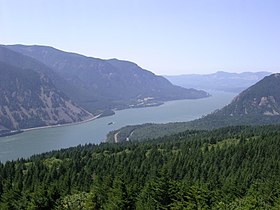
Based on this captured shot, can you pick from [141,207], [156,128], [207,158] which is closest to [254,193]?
[141,207]

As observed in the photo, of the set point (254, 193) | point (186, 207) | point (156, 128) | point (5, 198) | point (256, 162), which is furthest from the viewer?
point (156, 128)

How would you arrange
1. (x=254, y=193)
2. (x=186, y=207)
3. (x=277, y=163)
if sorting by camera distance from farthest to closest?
1. (x=277, y=163)
2. (x=254, y=193)
3. (x=186, y=207)

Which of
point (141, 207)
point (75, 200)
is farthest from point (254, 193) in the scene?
point (75, 200)

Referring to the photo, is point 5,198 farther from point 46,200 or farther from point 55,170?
point 55,170

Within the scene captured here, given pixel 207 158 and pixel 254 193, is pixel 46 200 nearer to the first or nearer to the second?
pixel 254 193

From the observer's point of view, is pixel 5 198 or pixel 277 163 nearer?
pixel 5 198

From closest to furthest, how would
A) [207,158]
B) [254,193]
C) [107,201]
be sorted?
[107,201] → [254,193] → [207,158]
